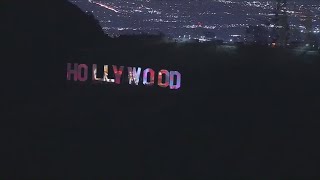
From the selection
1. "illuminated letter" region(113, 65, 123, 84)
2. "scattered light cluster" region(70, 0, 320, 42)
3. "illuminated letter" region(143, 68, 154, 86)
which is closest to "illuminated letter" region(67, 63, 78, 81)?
"illuminated letter" region(113, 65, 123, 84)

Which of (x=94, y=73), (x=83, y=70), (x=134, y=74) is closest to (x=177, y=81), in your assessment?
(x=134, y=74)

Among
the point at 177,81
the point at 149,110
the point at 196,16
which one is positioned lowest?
the point at 149,110

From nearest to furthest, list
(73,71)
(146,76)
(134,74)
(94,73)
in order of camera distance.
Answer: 1. (146,76)
2. (134,74)
3. (94,73)
4. (73,71)

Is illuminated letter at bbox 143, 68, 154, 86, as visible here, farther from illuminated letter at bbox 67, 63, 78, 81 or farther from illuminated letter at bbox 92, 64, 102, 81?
illuminated letter at bbox 67, 63, 78, 81

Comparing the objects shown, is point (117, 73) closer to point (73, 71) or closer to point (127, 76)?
point (127, 76)

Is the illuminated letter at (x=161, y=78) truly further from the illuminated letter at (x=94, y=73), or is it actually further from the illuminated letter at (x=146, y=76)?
the illuminated letter at (x=94, y=73)

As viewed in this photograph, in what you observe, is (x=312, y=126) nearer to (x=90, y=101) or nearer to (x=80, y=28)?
(x=90, y=101)
